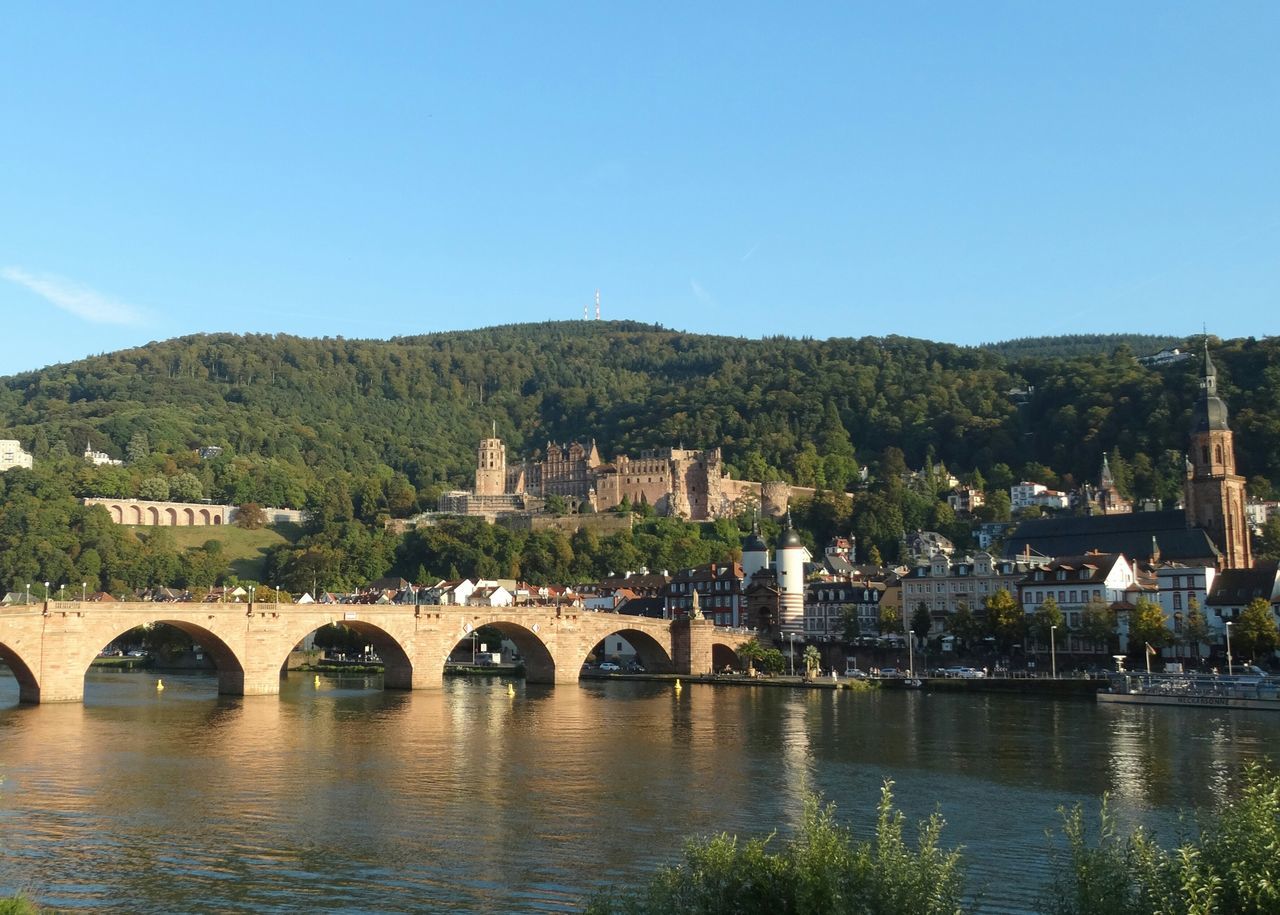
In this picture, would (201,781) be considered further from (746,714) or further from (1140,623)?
(1140,623)

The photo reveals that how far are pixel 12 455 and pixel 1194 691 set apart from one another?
144 m

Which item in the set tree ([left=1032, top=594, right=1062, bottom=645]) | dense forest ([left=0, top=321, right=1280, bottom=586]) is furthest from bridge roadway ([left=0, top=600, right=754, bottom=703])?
dense forest ([left=0, top=321, right=1280, bottom=586])

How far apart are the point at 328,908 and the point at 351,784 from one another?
12506mm

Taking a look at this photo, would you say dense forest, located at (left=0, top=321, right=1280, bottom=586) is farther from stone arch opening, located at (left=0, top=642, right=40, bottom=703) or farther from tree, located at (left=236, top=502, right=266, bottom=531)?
stone arch opening, located at (left=0, top=642, right=40, bottom=703)

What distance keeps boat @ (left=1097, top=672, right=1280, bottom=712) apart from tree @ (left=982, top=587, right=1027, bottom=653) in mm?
9561

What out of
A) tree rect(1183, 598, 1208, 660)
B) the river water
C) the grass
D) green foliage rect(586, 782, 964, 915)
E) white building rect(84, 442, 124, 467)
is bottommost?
the river water

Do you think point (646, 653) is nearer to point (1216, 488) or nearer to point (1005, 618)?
point (1005, 618)

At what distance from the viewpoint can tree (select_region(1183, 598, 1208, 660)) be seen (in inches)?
2650

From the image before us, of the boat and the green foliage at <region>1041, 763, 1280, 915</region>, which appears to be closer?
the green foliage at <region>1041, 763, 1280, 915</region>

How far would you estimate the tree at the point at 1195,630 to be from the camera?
67312 millimetres

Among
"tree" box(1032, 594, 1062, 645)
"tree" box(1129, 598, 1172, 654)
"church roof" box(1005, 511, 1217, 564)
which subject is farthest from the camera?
"church roof" box(1005, 511, 1217, 564)

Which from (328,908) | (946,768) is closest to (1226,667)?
(946,768)

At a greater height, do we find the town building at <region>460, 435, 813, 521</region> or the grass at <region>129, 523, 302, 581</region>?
the town building at <region>460, 435, 813, 521</region>

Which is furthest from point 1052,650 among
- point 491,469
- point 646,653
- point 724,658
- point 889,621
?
point 491,469
